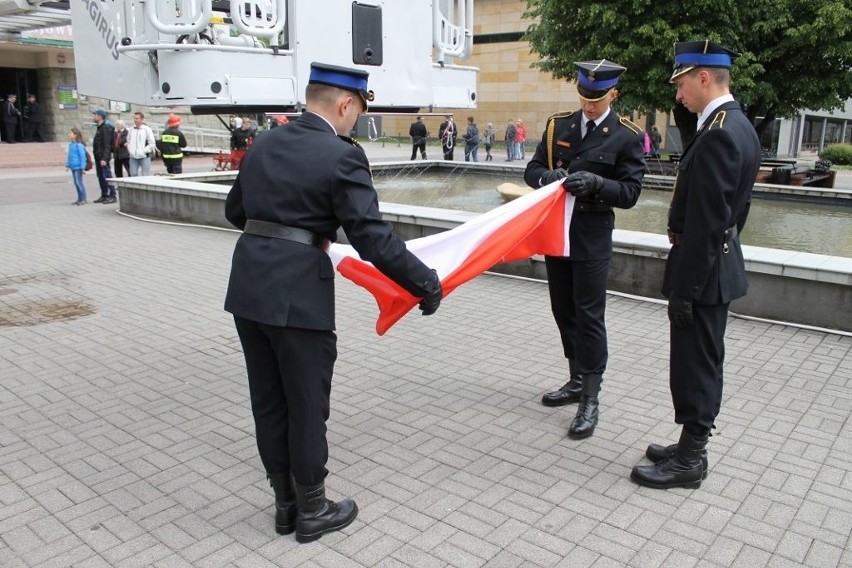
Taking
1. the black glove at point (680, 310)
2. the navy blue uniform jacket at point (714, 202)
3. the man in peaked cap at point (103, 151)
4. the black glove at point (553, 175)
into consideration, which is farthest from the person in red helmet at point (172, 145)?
the black glove at point (680, 310)

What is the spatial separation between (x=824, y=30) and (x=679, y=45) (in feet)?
57.8

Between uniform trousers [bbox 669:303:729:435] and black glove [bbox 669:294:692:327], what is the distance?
56 millimetres

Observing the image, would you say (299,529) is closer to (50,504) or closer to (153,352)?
(50,504)

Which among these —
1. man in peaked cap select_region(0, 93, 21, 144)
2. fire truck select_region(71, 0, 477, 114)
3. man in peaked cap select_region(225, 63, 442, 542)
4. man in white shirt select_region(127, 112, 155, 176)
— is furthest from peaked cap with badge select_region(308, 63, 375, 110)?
man in peaked cap select_region(0, 93, 21, 144)

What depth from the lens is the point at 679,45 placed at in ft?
12.8

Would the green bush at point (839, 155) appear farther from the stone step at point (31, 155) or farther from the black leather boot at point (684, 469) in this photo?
the black leather boot at point (684, 469)

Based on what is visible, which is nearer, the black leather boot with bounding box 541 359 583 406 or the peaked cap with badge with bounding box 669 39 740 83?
the peaked cap with badge with bounding box 669 39 740 83

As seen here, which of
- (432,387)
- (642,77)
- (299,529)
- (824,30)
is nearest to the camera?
(299,529)

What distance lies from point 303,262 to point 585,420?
2.24 m

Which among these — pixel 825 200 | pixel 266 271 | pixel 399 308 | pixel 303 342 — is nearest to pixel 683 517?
pixel 399 308

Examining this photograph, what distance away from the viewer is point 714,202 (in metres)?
3.63

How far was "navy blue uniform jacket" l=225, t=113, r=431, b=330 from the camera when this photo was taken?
3.22m

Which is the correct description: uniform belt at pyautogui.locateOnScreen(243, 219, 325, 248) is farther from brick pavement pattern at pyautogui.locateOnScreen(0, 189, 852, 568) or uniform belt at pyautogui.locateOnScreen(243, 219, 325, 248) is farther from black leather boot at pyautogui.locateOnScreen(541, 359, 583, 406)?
black leather boot at pyautogui.locateOnScreen(541, 359, 583, 406)

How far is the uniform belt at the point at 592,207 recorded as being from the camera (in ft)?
15.3
